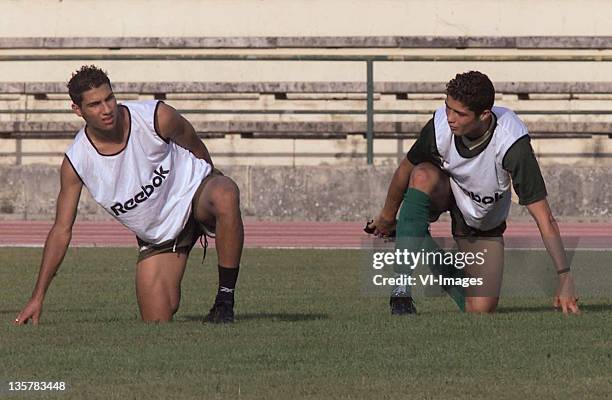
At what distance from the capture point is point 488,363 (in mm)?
7480

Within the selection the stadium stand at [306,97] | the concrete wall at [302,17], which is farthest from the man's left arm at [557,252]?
the concrete wall at [302,17]

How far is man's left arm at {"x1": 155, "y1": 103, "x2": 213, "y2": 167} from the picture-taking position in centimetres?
937

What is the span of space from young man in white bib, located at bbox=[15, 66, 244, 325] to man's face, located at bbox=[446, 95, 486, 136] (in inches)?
50.7

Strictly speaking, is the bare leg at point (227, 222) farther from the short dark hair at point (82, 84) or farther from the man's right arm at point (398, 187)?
the man's right arm at point (398, 187)

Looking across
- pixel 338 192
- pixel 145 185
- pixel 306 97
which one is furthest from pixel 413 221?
pixel 306 97

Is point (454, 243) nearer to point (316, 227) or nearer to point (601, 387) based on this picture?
point (601, 387)

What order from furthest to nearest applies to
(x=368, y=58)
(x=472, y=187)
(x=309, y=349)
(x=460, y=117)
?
1. (x=368, y=58)
2. (x=472, y=187)
3. (x=460, y=117)
4. (x=309, y=349)

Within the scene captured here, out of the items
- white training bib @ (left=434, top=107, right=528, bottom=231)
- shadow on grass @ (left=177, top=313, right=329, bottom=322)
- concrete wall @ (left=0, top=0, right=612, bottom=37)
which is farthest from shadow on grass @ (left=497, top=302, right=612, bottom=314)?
concrete wall @ (left=0, top=0, right=612, bottom=37)

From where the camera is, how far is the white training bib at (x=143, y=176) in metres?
9.21

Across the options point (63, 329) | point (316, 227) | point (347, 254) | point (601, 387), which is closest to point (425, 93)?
point (316, 227)

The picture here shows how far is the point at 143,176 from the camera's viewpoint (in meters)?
9.27

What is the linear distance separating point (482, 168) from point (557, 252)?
64 cm

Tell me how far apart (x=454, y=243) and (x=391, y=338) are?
213 cm

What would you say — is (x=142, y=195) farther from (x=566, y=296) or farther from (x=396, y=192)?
(x=566, y=296)
